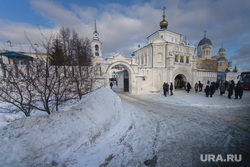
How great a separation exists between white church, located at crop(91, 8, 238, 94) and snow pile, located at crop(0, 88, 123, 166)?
27.6 ft

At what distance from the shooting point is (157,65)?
1600 cm

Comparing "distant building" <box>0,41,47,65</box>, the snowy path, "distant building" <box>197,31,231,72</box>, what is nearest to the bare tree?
"distant building" <box>0,41,47,65</box>

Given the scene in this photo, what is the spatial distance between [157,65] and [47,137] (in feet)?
53.1

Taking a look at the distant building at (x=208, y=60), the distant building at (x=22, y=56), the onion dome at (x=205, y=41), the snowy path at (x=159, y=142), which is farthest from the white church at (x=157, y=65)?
the onion dome at (x=205, y=41)

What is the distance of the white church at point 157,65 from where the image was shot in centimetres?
1318

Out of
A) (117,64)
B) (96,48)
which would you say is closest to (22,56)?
(117,64)

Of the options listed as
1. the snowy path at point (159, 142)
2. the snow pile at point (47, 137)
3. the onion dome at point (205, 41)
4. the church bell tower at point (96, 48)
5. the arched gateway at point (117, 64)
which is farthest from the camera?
the onion dome at point (205, 41)

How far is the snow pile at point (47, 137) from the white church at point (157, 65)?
842cm

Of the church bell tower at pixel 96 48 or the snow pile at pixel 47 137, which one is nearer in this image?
the snow pile at pixel 47 137

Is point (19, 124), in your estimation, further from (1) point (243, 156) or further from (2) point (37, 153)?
(1) point (243, 156)

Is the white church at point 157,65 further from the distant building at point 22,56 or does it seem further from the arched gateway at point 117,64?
the distant building at point 22,56

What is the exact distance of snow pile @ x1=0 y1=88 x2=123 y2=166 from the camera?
2097mm

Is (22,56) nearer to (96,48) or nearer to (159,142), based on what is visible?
(96,48)

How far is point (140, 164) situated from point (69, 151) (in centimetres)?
199
